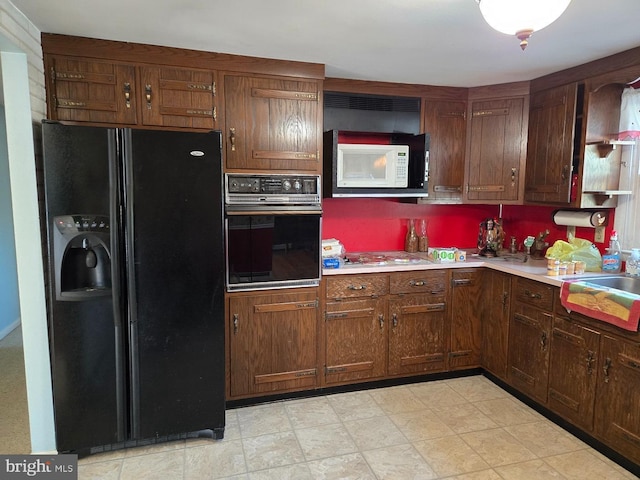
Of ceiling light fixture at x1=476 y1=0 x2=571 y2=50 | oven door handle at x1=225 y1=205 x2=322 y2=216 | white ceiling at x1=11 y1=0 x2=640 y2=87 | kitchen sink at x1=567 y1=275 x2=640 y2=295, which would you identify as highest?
white ceiling at x1=11 y1=0 x2=640 y2=87

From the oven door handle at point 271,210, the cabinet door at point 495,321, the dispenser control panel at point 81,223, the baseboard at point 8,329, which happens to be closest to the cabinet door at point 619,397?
the cabinet door at point 495,321

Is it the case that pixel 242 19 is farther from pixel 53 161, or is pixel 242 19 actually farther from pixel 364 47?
pixel 53 161

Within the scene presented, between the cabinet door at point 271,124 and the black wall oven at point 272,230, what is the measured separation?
0.12 metres

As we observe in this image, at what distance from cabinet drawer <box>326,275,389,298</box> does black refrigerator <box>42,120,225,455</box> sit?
0.83 m

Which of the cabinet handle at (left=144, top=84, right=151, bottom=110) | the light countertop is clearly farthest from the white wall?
the light countertop

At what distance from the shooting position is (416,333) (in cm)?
306

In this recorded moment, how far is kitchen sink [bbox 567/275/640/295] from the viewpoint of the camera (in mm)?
2525

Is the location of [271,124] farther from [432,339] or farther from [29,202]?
[432,339]

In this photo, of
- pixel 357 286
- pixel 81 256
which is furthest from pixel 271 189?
pixel 81 256

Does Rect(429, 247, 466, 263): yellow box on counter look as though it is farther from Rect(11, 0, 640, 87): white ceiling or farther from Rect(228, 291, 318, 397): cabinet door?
Rect(11, 0, 640, 87): white ceiling

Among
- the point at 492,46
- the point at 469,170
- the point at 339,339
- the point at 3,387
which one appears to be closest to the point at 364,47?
the point at 492,46

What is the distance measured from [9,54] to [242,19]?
115 cm

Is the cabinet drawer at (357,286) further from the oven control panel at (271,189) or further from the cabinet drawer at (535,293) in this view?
the cabinet drawer at (535,293)

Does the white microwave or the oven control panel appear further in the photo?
the white microwave
